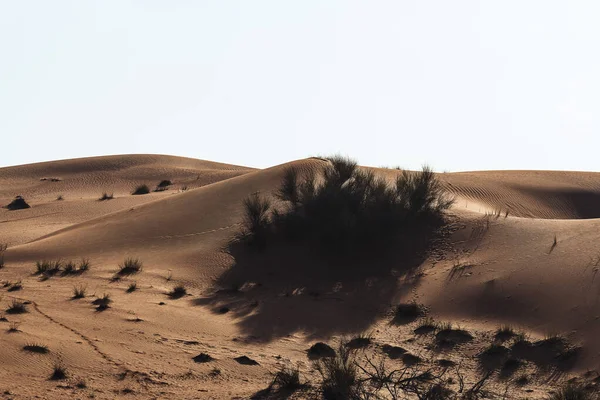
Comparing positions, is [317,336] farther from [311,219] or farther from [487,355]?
[311,219]

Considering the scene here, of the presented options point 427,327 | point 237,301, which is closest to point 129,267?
point 237,301

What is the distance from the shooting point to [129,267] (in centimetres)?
2150

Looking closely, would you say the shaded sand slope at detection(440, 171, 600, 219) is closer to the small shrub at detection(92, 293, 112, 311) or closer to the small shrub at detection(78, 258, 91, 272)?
the small shrub at detection(78, 258, 91, 272)

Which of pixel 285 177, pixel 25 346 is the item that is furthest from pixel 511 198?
pixel 25 346

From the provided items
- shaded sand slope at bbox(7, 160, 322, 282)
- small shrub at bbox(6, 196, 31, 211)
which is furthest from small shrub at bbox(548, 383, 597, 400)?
small shrub at bbox(6, 196, 31, 211)

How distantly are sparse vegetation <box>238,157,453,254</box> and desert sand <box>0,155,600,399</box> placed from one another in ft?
2.50

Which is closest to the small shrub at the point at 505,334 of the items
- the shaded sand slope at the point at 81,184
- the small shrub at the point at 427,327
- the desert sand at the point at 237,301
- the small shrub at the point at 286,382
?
the desert sand at the point at 237,301

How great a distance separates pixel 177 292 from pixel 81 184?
29.1 m

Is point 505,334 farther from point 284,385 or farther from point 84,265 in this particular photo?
point 84,265

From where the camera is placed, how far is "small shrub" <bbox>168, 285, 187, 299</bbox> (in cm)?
2008

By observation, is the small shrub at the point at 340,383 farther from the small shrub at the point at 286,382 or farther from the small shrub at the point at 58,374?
the small shrub at the point at 58,374

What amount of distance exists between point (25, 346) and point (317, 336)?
5525 mm

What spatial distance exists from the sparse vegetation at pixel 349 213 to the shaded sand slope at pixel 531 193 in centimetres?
279

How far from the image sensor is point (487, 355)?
1666cm
